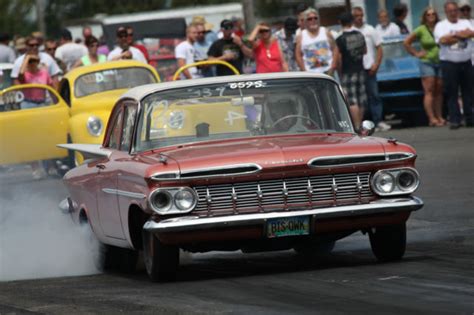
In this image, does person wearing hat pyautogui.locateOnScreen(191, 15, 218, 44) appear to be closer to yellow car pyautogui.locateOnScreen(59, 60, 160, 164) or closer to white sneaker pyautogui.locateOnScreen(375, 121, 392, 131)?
white sneaker pyautogui.locateOnScreen(375, 121, 392, 131)

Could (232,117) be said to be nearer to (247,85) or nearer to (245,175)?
(247,85)

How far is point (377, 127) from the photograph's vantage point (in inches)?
967

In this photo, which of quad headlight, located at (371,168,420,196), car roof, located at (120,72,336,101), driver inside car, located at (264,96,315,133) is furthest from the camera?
car roof, located at (120,72,336,101)

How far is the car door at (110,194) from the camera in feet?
35.7

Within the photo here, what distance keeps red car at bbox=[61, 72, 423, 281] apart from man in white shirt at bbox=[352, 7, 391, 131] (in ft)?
40.2

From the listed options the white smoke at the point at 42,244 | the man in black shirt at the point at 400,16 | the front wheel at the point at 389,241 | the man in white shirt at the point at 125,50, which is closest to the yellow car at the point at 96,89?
the man in white shirt at the point at 125,50

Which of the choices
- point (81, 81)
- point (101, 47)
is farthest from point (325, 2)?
point (81, 81)

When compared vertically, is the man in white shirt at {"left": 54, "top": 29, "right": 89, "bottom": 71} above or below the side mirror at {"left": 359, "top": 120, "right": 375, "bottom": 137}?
below

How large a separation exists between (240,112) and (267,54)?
1145cm

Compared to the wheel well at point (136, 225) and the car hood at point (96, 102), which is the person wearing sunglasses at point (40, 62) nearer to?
the car hood at point (96, 102)

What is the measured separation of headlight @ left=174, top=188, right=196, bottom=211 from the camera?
32.7 feet

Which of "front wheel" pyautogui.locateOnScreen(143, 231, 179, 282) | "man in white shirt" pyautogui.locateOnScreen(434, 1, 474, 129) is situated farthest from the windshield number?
"man in white shirt" pyautogui.locateOnScreen(434, 1, 474, 129)

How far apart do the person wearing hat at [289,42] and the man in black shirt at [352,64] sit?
0.71 meters

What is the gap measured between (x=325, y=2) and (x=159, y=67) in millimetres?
11117
